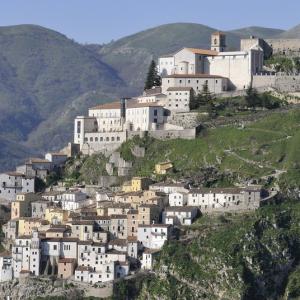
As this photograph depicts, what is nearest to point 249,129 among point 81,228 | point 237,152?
point 237,152

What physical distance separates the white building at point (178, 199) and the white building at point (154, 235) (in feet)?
16.5

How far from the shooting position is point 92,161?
128 metres

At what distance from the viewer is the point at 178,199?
11288 centimetres

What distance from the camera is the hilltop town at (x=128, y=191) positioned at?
10806 centimetres

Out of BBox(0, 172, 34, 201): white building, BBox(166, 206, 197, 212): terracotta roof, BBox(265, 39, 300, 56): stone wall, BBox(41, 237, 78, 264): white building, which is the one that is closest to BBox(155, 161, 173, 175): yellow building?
BBox(166, 206, 197, 212): terracotta roof

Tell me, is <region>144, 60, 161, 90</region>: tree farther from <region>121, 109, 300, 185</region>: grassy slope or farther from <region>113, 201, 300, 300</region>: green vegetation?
<region>113, 201, 300, 300</region>: green vegetation

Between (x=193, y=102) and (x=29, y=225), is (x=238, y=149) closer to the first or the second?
(x=193, y=102)

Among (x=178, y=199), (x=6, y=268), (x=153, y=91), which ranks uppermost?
(x=153, y=91)

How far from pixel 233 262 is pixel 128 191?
1813cm

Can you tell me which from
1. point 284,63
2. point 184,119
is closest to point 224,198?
point 184,119

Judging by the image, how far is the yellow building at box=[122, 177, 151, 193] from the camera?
385 feet

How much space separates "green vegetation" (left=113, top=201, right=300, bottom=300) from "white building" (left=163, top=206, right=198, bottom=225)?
1845 millimetres

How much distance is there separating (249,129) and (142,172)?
430 inches

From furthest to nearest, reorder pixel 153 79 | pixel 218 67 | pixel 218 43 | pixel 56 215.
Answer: pixel 218 43
pixel 153 79
pixel 218 67
pixel 56 215
